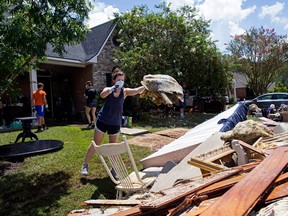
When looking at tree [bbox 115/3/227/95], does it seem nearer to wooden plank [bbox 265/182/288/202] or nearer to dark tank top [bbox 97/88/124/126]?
dark tank top [bbox 97/88/124/126]

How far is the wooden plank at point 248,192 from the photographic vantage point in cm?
169

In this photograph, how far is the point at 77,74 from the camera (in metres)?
15.9

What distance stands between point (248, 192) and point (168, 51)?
13625 millimetres

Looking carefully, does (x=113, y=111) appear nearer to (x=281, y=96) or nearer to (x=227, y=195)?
(x=227, y=195)

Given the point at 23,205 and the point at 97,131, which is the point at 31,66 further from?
the point at 23,205

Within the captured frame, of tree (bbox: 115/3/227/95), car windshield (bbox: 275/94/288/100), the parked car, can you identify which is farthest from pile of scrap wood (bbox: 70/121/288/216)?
car windshield (bbox: 275/94/288/100)

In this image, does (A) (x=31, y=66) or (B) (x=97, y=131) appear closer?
(B) (x=97, y=131)

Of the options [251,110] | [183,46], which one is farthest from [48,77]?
[251,110]

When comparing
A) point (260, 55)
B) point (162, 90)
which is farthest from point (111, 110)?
point (260, 55)

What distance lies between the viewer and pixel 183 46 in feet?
49.3

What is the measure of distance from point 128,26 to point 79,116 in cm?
617

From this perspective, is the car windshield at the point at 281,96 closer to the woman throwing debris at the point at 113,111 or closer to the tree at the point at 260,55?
the tree at the point at 260,55

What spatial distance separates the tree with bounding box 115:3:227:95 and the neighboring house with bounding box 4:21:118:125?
83cm

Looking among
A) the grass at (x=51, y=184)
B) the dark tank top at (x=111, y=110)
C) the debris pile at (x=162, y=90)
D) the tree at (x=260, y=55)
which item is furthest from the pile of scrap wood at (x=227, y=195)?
the tree at (x=260, y=55)
